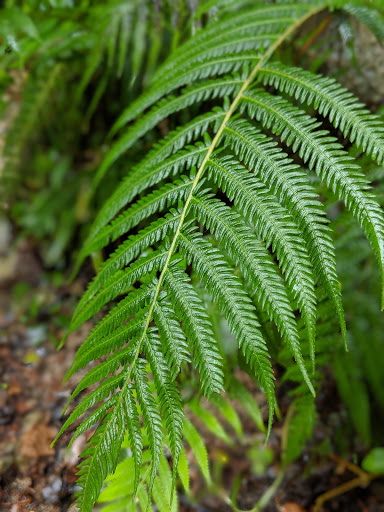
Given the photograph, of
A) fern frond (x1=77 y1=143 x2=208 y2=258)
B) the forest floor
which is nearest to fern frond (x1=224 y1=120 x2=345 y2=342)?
fern frond (x1=77 y1=143 x2=208 y2=258)

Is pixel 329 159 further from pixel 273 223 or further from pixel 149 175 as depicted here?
pixel 149 175

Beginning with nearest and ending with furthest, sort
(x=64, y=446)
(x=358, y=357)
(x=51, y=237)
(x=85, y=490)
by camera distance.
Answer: (x=85, y=490), (x=64, y=446), (x=358, y=357), (x=51, y=237)

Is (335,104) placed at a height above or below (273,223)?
above

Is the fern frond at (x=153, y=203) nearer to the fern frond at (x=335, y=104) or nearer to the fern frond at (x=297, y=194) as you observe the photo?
the fern frond at (x=297, y=194)

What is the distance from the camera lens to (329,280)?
102 centimetres

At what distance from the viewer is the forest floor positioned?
1348mm

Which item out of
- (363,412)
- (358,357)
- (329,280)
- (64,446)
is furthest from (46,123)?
(363,412)

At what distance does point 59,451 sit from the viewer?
143cm

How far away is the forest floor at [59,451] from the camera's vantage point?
1348 mm

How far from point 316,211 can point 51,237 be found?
7.55 ft

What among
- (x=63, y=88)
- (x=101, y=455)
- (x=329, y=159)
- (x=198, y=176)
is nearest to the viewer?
(x=101, y=455)

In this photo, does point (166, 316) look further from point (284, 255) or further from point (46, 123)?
point (46, 123)

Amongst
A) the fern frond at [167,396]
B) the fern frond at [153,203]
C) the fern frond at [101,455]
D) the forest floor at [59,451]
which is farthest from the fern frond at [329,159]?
the forest floor at [59,451]

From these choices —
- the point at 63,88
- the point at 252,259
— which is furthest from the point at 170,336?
the point at 63,88
